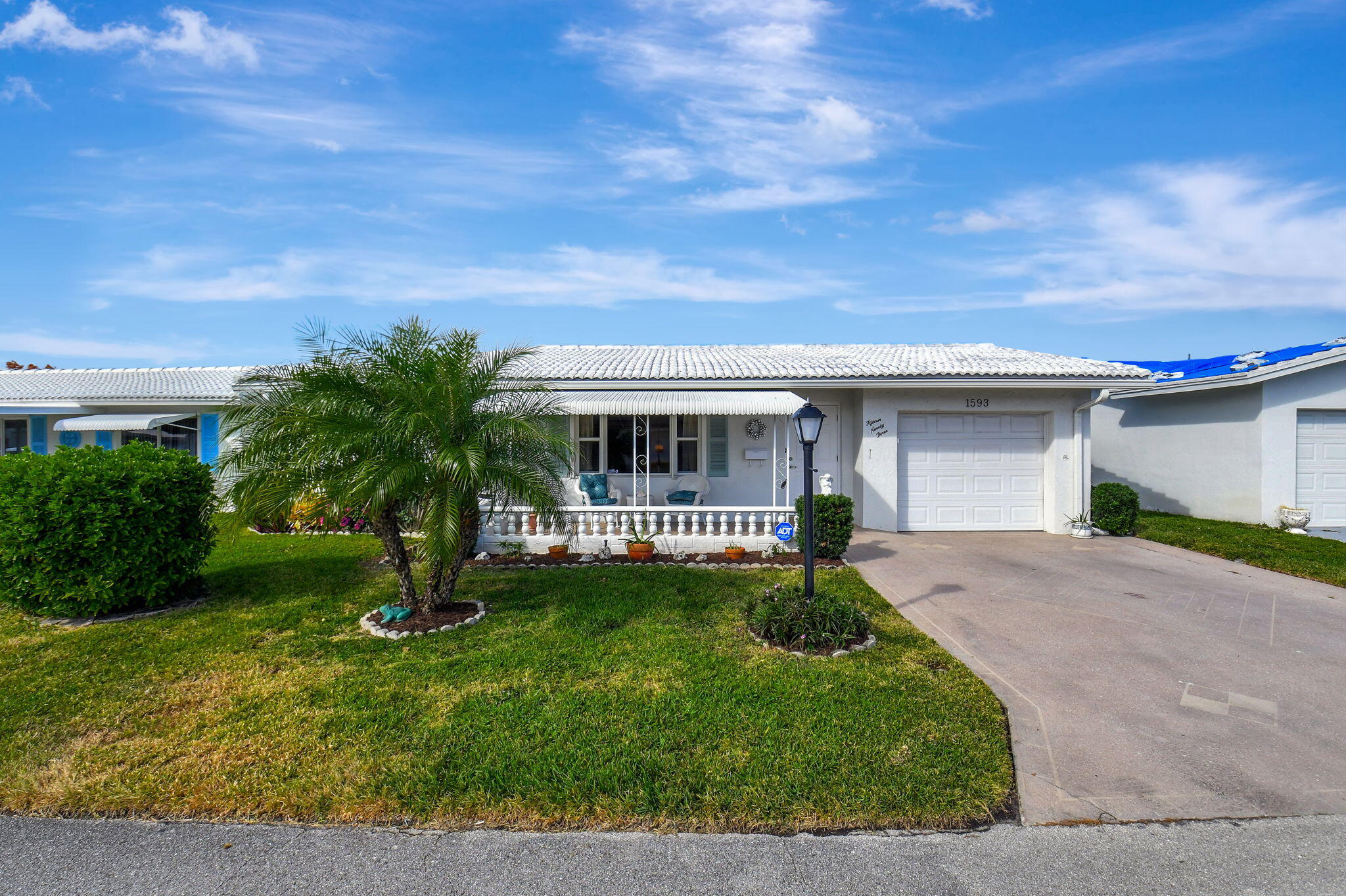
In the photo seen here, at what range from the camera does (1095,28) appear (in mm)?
10180

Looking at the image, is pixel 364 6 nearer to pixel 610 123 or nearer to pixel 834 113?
pixel 610 123

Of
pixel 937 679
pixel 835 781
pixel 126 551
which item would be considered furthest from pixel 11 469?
pixel 937 679

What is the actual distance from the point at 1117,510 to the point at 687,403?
7.97 meters

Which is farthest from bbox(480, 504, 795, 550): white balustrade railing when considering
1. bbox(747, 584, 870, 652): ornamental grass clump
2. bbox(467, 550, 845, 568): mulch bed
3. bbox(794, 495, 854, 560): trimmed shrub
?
bbox(747, 584, 870, 652): ornamental grass clump

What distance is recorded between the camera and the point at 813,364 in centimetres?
1230

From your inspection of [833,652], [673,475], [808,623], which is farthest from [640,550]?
[833,652]

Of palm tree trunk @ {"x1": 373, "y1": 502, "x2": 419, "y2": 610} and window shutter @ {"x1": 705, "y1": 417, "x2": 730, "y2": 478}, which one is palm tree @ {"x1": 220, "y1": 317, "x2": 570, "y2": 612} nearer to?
palm tree trunk @ {"x1": 373, "y1": 502, "x2": 419, "y2": 610}

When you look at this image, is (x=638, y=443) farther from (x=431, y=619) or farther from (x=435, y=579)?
(x=431, y=619)

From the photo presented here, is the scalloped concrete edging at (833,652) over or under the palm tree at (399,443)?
under

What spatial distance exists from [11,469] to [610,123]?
945 cm

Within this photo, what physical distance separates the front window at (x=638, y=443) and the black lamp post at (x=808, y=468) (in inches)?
247

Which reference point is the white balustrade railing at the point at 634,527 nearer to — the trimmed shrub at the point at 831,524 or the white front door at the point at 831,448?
the trimmed shrub at the point at 831,524

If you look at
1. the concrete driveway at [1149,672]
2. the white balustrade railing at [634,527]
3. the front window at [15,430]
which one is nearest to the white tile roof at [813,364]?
the white balustrade railing at [634,527]

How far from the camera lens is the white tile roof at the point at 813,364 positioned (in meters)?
11.3
